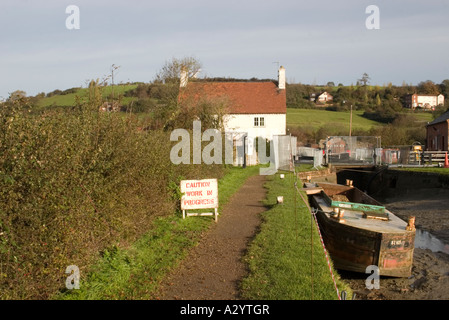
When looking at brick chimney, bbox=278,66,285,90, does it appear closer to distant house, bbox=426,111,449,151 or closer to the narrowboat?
distant house, bbox=426,111,449,151

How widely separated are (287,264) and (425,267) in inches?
288

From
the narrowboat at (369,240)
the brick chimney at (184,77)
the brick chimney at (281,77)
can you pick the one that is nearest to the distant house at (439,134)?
the brick chimney at (281,77)

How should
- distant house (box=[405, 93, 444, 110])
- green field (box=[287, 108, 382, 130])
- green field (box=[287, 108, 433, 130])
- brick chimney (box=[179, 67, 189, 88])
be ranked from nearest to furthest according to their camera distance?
brick chimney (box=[179, 67, 189, 88])
green field (box=[287, 108, 433, 130])
green field (box=[287, 108, 382, 130])
distant house (box=[405, 93, 444, 110])

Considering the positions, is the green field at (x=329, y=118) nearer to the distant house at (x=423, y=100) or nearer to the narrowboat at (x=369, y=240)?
the distant house at (x=423, y=100)

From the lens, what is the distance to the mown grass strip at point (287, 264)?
727 centimetres

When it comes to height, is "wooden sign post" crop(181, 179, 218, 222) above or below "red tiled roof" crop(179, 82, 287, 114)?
below

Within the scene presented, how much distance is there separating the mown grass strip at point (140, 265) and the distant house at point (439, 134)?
3742cm

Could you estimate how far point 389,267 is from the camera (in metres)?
12.3

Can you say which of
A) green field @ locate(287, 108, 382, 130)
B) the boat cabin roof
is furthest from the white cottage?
the boat cabin roof

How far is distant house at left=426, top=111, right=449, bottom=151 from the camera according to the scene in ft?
140

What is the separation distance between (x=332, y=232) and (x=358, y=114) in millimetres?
77924

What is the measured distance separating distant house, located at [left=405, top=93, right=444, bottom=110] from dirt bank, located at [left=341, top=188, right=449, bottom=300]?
78.3 m

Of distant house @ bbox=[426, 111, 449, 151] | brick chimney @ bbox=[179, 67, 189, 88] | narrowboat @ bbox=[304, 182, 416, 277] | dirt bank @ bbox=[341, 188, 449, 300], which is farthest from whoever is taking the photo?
distant house @ bbox=[426, 111, 449, 151]
